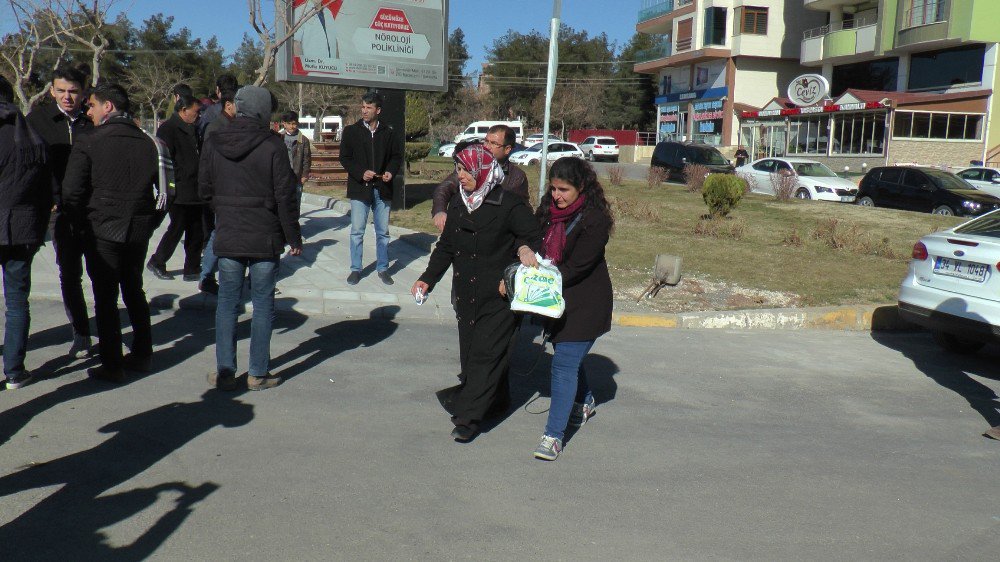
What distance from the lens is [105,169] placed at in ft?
18.3

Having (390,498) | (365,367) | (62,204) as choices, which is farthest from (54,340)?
(390,498)

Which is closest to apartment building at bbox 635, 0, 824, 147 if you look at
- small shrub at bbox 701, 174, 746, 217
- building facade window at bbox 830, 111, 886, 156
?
building facade window at bbox 830, 111, 886, 156

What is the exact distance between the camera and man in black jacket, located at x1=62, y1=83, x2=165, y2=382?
555 cm

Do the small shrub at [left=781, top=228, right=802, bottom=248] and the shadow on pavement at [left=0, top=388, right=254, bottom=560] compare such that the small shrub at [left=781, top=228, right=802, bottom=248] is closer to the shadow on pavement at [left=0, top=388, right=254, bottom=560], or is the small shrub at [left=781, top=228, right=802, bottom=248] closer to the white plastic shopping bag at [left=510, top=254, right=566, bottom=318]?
the white plastic shopping bag at [left=510, top=254, right=566, bottom=318]

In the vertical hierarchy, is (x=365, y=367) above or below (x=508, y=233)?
below

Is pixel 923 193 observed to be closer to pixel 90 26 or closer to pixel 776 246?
pixel 776 246

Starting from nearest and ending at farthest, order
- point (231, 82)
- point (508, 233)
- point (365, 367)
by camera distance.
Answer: point (508, 233) → point (365, 367) → point (231, 82)

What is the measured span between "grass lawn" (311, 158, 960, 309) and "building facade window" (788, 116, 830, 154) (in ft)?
78.5

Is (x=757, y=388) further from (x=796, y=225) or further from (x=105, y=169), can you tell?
(x=796, y=225)

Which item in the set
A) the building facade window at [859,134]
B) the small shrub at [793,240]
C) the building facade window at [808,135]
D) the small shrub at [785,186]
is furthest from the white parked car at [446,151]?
the small shrub at [793,240]

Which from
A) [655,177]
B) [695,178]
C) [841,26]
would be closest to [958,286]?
[695,178]

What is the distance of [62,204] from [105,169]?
0.38m

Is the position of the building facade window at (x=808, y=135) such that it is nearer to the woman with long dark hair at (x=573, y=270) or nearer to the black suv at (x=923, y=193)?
the black suv at (x=923, y=193)

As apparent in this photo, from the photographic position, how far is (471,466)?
181 inches
